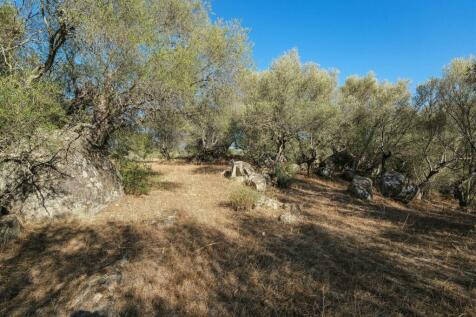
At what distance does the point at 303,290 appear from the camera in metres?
4.49

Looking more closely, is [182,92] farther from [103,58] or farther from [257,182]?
[257,182]

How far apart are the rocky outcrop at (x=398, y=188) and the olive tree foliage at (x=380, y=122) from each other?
145 inches

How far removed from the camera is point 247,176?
14.6 m

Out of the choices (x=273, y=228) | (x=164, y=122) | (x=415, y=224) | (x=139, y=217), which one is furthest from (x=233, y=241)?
(x=415, y=224)

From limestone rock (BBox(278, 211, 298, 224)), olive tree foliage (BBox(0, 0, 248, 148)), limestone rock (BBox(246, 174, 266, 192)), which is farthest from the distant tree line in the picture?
limestone rock (BBox(278, 211, 298, 224))

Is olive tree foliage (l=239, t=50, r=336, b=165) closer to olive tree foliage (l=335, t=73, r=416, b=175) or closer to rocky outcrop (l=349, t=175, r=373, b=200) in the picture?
olive tree foliage (l=335, t=73, r=416, b=175)

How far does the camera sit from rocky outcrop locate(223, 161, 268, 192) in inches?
521

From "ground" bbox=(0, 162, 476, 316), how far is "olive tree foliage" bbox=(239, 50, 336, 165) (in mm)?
8908

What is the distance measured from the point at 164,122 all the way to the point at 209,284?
862 cm

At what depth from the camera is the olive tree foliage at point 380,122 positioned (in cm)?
1770

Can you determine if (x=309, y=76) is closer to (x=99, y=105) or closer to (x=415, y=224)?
(x=415, y=224)

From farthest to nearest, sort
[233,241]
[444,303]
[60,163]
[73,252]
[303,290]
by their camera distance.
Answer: [60,163]
[233,241]
[73,252]
[303,290]
[444,303]

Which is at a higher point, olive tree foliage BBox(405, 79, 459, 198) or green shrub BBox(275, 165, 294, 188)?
olive tree foliage BBox(405, 79, 459, 198)

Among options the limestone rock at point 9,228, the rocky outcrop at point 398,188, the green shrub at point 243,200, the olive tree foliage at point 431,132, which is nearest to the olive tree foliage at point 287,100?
the rocky outcrop at point 398,188
